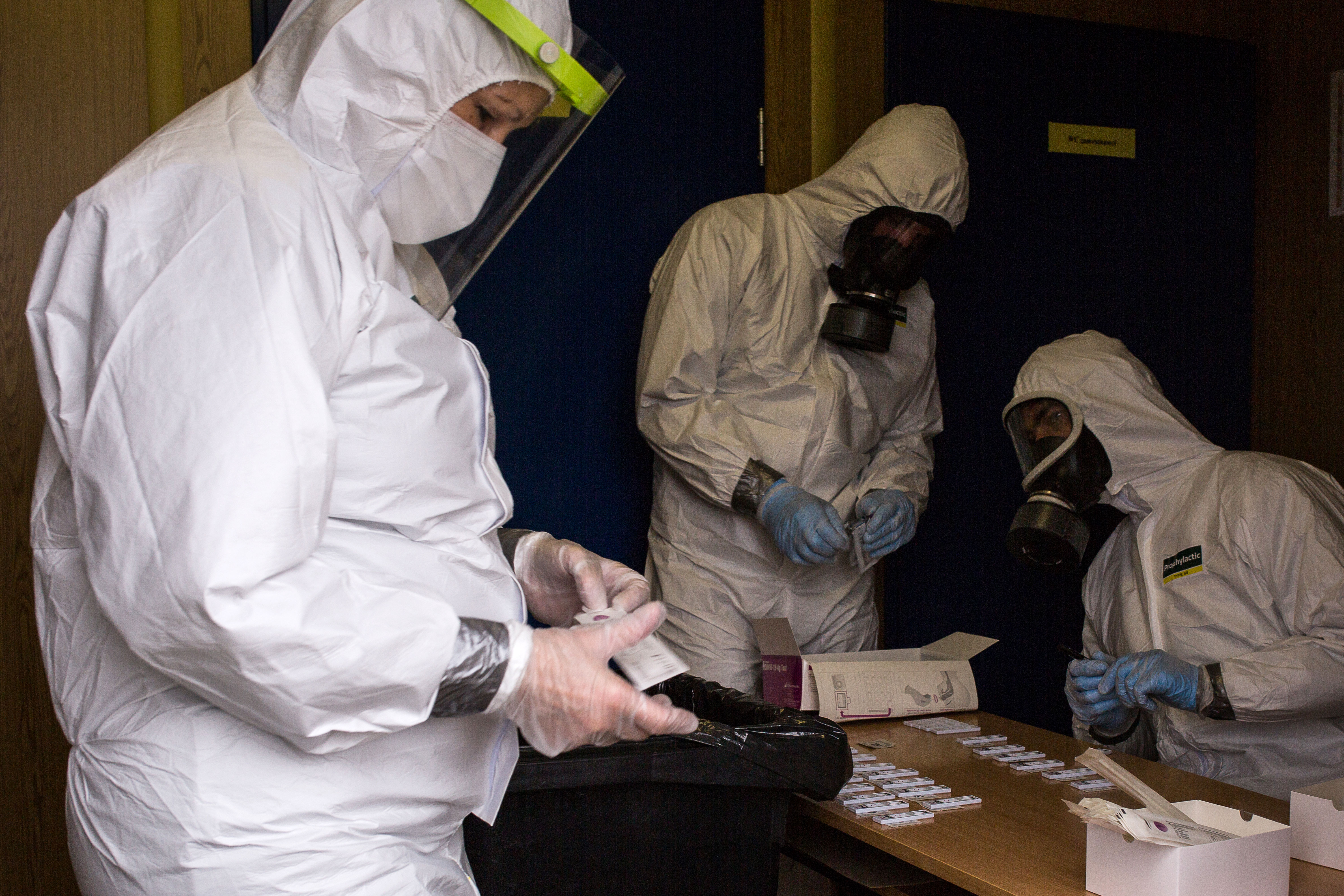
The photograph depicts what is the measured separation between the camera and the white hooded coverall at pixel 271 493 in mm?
779

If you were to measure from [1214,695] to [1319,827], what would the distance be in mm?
481

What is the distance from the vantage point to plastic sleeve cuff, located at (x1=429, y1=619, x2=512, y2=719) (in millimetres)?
871

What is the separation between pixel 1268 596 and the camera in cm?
186

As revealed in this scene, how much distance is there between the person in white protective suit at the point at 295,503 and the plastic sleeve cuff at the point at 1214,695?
1.12 metres

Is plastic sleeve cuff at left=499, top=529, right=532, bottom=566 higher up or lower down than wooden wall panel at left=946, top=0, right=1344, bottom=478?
lower down

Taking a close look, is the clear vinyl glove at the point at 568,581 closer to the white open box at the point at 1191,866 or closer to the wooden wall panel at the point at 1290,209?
the white open box at the point at 1191,866

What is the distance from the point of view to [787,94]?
106 inches

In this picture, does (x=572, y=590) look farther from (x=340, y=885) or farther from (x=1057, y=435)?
(x=1057, y=435)

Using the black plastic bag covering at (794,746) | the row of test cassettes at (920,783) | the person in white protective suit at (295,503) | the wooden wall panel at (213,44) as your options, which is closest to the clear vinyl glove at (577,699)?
the person in white protective suit at (295,503)

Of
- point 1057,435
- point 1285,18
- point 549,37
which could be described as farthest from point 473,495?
point 1285,18

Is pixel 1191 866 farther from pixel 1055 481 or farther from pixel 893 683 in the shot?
pixel 1055 481

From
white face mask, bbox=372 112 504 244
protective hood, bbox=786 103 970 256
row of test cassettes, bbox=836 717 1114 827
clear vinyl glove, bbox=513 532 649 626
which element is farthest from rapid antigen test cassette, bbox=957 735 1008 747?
white face mask, bbox=372 112 504 244

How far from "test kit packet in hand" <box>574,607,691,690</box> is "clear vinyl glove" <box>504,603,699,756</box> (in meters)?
0.12

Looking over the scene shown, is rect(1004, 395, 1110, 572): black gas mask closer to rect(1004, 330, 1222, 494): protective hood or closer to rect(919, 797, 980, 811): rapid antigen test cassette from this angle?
rect(1004, 330, 1222, 494): protective hood
